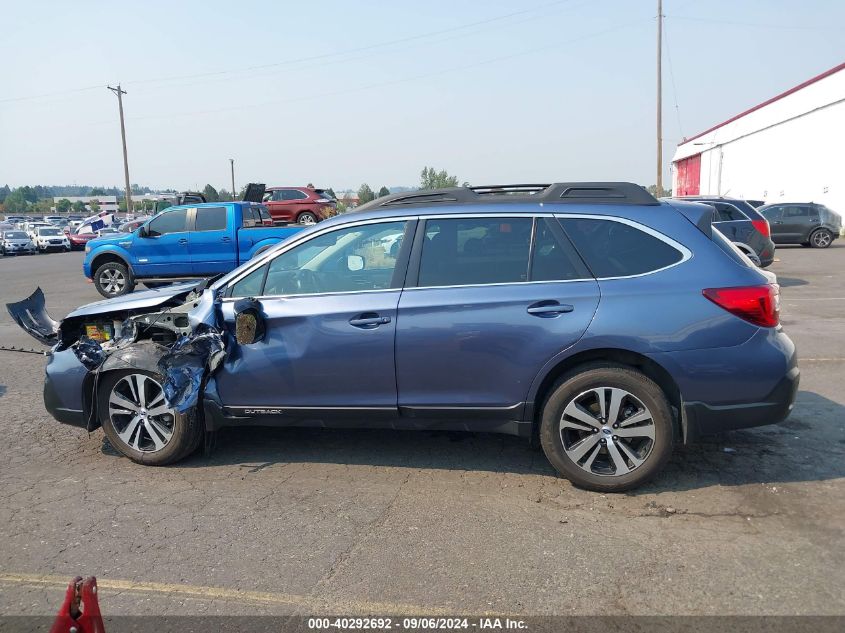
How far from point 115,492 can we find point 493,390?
98.7 inches

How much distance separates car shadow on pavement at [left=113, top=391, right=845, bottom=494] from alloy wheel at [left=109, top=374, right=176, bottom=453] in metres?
0.28

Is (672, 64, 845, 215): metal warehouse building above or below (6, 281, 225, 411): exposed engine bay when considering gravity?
above

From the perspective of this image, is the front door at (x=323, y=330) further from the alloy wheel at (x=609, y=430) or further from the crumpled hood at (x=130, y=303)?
the alloy wheel at (x=609, y=430)

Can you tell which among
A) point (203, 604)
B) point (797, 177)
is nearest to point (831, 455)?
point (203, 604)

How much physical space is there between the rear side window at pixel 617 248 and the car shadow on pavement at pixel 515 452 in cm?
137

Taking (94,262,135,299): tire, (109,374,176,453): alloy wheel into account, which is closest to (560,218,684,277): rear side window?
(109,374,176,453): alloy wheel

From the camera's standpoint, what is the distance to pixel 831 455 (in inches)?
182

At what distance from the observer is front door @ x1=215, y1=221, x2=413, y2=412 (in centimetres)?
429

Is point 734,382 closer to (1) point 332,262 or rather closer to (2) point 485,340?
(2) point 485,340

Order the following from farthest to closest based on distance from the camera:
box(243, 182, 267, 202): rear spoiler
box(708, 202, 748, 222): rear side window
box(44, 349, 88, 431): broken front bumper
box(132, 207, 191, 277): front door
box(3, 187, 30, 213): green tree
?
box(3, 187, 30, 213): green tree → box(243, 182, 267, 202): rear spoiler → box(132, 207, 191, 277): front door → box(708, 202, 748, 222): rear side window → box(44, 349, 88, 431): broken front bumper

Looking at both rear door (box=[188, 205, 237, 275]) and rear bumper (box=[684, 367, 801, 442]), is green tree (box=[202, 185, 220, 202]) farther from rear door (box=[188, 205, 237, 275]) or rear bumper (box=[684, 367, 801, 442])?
rear bumper (box=[684, 367, 801, 442])

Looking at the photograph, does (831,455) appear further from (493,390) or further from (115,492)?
(115,492)

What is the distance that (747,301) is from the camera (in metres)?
3.95

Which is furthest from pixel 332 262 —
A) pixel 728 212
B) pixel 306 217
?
pixel 306 217
